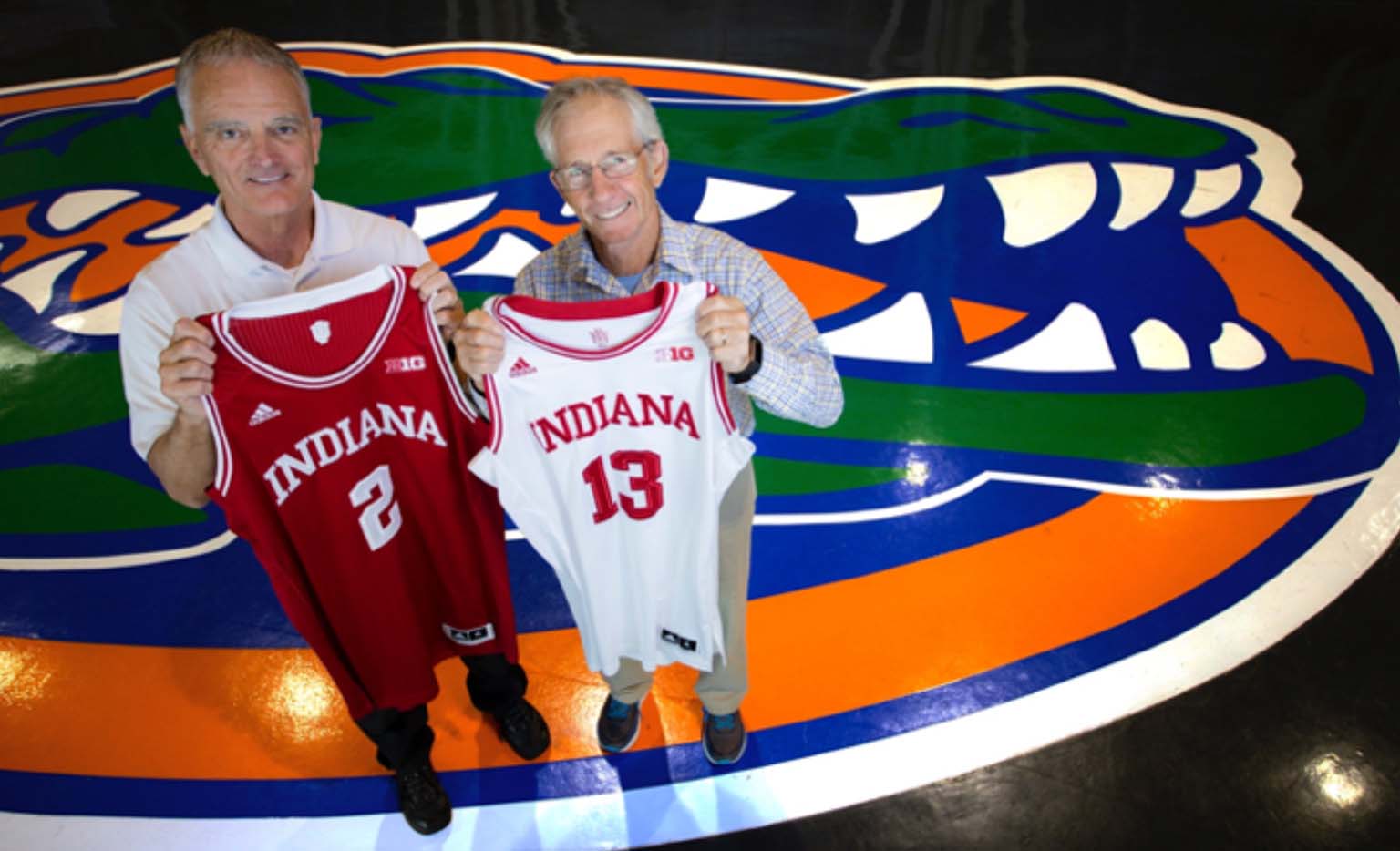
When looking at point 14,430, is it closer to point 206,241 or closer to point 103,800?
point 103,800

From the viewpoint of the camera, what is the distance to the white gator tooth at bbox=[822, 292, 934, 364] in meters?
4.13

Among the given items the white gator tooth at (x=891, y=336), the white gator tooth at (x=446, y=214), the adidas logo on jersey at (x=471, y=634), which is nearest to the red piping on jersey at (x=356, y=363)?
the adidas logo on jersey at (x=471, y=634)

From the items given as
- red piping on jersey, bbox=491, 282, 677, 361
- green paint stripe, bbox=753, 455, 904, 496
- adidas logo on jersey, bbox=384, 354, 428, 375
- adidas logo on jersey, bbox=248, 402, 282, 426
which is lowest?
green paint stripe, bbox=753, 455, 904, 496

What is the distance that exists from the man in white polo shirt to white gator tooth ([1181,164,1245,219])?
191 inches

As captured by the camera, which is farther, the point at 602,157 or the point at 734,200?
the point at 734,200

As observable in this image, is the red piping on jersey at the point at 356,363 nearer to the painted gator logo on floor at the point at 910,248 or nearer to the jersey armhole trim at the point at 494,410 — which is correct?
the jersey armhole trim at the point at 494,410

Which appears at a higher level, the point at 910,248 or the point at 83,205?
the point at 910,248

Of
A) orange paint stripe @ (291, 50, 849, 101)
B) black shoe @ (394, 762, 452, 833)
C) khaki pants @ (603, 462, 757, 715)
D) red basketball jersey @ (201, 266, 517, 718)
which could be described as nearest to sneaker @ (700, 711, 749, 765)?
khaki pants @ (603, 462, 757, 715)

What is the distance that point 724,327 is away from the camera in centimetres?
178

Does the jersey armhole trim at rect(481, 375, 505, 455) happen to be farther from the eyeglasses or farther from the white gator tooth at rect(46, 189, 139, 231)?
the white gator tooth at rect(46, 189, 139, 231)

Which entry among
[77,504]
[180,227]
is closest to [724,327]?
[77,504]

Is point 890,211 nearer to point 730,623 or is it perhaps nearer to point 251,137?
point 730,623

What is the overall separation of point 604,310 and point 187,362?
2.76 ft

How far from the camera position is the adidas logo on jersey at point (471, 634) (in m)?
2.31
